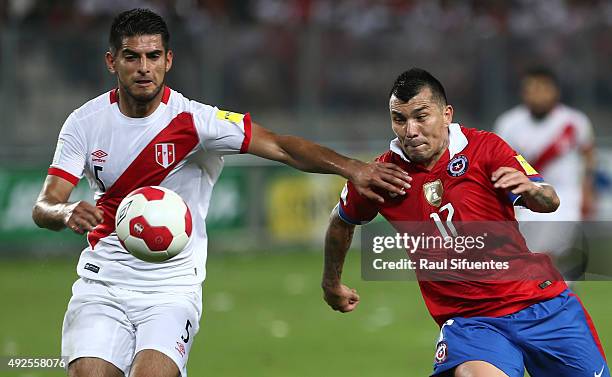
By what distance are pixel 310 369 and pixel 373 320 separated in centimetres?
238

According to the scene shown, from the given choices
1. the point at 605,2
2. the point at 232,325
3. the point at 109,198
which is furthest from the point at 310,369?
the point at 605,2

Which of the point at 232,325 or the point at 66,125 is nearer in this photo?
the point at 66,125

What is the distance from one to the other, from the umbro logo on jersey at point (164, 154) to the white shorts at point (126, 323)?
0.68 metres

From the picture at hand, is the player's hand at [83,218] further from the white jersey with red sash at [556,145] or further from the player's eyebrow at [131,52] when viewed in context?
the white jersey with red sash at [556,145]

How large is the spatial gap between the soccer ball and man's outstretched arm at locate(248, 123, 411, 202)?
25.2 inches

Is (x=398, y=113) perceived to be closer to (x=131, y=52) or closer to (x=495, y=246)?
(x=495, y=246)

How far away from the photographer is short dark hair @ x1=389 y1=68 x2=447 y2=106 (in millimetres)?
5781

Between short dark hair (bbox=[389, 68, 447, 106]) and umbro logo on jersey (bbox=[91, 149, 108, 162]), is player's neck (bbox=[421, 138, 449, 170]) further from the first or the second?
umbro logo on jersey (bbox=[91, 149, 108, 162])

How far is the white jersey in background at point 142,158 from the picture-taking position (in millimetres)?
6039

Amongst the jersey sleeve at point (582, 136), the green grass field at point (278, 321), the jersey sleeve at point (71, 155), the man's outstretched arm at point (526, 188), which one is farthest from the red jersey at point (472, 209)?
the jersey sleeve at point (582, 136)

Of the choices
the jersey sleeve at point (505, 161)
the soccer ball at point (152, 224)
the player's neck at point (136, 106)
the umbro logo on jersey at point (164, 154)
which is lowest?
the soccer ball at point (152, 224)

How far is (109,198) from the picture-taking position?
611 cm

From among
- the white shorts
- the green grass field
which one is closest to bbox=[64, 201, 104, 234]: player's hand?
the white shorts

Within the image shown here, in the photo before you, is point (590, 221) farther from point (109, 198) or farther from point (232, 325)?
point (109, 198)
